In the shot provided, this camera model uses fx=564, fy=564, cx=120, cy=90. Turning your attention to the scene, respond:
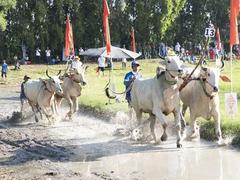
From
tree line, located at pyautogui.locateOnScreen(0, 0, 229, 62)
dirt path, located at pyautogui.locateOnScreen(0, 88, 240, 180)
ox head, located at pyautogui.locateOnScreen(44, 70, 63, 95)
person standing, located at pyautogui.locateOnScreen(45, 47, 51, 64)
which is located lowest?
dirt path, located at pyautogui.locateOnScreen(0, 88, 240, 180)

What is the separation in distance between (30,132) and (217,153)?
22.4ft

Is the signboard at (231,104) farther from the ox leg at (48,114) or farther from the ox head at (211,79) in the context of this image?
the ox leg at (48,114)

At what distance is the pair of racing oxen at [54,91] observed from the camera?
1894 cm

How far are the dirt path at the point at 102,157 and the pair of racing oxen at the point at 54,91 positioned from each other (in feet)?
4.79

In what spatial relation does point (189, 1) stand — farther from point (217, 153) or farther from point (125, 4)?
point (217, 153)

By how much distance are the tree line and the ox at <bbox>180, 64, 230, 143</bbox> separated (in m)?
37.4

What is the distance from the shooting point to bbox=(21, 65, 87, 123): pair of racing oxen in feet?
62.1

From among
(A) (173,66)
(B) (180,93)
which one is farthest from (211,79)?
(B) (180,93)

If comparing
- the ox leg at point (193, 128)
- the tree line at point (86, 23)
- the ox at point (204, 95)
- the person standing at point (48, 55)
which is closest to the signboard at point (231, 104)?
the ox at point (204, 95)

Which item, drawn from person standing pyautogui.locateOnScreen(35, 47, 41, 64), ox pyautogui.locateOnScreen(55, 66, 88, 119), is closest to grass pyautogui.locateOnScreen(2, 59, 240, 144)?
ox pyautogui.locateOnScreen(55, 66, 88, 119)

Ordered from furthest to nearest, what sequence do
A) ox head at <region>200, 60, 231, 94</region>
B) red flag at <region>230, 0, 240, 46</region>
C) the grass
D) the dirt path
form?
red flag at <region>230, 0, 240, 46</region> < the grass < ox head at <region>200, 60, 231, 94</region> < the dirt path

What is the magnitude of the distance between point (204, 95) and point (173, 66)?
1292mm

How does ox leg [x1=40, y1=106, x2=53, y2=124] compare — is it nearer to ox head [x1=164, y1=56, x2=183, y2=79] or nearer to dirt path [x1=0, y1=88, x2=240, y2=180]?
dirt path [x1=0, y1=88, x2=240, y2=180]

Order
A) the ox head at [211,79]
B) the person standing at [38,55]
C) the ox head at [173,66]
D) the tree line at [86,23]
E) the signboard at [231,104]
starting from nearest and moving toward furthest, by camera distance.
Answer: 1. the ox head at [173,66]
2. the ox head at [211,79]
3. the signboard at [231,104]
4. the tree line at [86,23]
5. the person standing at [38,55]
